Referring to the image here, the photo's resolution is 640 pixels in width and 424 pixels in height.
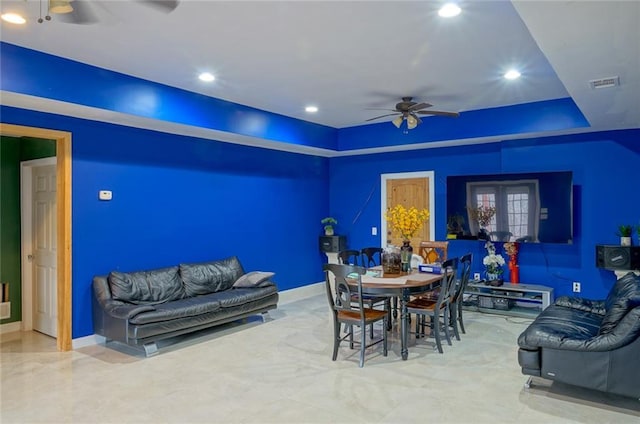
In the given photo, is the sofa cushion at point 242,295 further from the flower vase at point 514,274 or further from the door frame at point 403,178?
the flower vase at point 514,274

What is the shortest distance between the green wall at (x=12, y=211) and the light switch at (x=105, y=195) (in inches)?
46.0

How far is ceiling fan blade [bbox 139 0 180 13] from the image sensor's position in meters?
2.67

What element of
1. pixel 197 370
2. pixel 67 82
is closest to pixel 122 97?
pixel 67 82

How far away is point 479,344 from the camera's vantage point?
15.1ft

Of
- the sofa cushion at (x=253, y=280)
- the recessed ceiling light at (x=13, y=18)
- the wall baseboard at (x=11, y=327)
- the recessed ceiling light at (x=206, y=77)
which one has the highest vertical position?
the recessed ceiling light at (x=206, y=77)

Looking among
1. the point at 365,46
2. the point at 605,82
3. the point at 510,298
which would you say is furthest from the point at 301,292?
the point at 605,82

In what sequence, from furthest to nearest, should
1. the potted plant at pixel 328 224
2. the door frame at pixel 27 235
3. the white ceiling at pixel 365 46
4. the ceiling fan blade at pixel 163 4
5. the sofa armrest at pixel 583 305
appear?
the potted plant at pixel 328 224, the door frame at pixel 27 235, the sofa armrest at pixel 583 305, the white ceiling at pixel 365 46, the ceiling fan blade at pixel 163 4

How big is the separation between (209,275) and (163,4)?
3537 millimetres

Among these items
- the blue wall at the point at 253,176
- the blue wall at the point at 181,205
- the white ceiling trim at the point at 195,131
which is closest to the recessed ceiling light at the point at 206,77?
the blue wall at the point at 253,176

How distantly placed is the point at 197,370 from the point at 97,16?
2994mm

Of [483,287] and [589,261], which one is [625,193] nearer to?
[589,261]

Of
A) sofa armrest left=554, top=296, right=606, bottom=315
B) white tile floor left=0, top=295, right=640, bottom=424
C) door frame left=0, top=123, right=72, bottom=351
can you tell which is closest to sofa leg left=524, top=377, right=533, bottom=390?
white tile floor left=0, top=295, right=640, bottom=424

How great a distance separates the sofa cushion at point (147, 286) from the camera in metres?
4.65

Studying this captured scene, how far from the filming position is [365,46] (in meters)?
3.65
